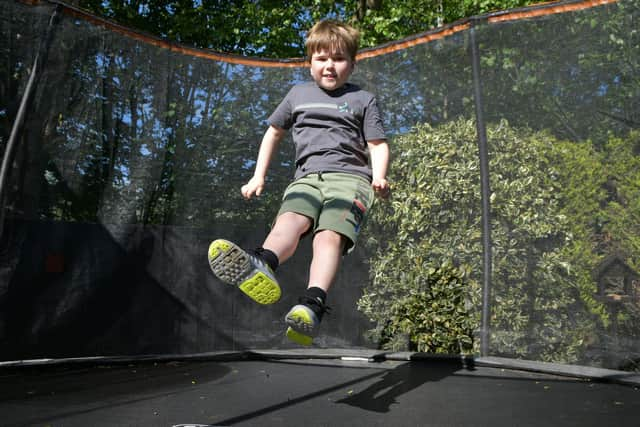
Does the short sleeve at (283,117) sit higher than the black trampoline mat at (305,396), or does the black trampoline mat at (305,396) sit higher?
the short sleeve at (283,117)

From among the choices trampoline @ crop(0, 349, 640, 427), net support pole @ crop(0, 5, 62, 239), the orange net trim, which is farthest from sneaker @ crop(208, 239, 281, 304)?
the orange net trim

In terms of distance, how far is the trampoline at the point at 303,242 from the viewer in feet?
7.32

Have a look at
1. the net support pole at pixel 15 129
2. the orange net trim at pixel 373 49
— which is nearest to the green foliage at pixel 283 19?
the orange net trim at pixel 373 49

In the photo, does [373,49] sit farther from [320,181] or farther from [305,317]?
[305,317]

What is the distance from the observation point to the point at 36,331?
239 centimetres

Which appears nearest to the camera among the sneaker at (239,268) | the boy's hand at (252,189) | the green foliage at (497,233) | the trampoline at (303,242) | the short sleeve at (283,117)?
the sneaker at (239,268)

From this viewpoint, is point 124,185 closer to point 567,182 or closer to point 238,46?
point 567,182

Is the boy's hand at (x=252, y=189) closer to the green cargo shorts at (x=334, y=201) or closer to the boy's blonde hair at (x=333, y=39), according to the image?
the green cargo shorts at (x=334, y=201)

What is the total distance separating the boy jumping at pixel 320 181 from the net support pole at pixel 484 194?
995mm

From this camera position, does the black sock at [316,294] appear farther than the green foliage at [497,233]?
No

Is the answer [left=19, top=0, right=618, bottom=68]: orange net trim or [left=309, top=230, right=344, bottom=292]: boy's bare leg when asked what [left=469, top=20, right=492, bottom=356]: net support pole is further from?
[left=309, top=230, right=344, bottom=292]: boy's bare leg

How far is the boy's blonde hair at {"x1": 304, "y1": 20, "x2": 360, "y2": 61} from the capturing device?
181cm

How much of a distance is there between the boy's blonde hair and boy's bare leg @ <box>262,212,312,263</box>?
0.55 m

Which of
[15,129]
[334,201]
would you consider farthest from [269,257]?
[15,129]
